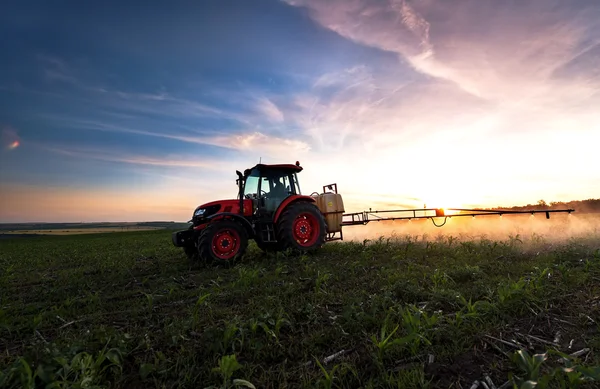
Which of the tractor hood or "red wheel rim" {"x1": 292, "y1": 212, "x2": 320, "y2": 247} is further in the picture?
"red wheel rim" {"x1": 292, "y1": 212, "x2": 320, "y2": 247}

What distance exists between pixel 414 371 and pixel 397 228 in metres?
13.6

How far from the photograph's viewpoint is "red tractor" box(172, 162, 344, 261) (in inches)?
357

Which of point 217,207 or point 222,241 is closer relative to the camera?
point 222,241

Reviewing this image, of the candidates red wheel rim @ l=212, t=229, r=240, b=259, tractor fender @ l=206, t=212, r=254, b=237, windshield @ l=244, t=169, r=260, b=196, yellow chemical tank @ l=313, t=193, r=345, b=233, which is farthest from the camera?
yellow chemical tank @ l=313, t=193, r=345, b=233

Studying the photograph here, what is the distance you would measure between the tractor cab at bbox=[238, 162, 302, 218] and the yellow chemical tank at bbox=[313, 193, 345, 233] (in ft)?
4.83

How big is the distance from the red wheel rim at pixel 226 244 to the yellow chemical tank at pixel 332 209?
3.78 meters

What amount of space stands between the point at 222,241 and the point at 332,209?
4474 mm

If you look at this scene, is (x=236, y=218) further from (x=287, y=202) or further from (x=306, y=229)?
(x=306, y=229)

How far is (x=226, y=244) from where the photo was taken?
912 cm

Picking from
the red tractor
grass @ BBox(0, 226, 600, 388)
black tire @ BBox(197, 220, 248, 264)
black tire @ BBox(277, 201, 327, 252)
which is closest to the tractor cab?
the red tractor

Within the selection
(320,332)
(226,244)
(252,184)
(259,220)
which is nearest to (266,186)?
(252,184)

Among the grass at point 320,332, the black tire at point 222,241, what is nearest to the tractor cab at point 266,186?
the black tire at point 222,241

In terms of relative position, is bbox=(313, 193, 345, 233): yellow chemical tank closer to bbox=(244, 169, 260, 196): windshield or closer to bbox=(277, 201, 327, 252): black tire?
bbox=(277, 201, 327, 252): black tire

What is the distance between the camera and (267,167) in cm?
1041
